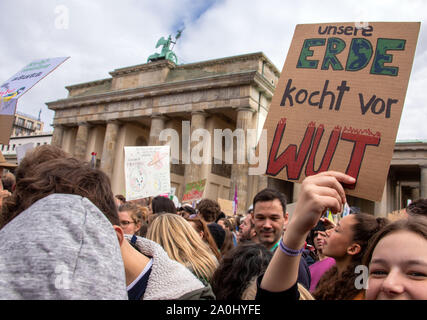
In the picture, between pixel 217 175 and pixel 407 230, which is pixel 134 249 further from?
pixel 217 175

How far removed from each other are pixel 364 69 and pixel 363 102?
0.85ft

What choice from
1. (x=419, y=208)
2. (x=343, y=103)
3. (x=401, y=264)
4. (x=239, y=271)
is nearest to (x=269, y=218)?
(x=419, y=208)

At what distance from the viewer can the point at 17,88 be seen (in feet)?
19.1

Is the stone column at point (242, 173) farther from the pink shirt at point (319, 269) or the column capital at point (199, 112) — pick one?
the pink shirt at point (319, 269)

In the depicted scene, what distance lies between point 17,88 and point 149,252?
5.05 metres

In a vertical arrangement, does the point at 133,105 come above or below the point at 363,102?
above

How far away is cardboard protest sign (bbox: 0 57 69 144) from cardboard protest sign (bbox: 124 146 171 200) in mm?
3749

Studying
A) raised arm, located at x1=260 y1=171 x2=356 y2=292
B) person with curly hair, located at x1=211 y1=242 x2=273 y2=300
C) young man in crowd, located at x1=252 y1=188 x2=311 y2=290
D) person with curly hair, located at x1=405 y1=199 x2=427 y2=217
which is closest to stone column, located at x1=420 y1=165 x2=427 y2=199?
person with curly hair, located at x1=405 y1=199 x2=427 y2=217

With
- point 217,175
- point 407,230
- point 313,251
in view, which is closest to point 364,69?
point 407,230

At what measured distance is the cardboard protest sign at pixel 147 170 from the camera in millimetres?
9305

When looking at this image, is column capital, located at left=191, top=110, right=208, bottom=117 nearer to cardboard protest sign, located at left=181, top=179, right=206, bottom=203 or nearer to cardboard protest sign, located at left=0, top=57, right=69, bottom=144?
cardboard protest sign, located at left=181, top=179, right=206, bottom=203

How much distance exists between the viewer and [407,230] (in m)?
1.80

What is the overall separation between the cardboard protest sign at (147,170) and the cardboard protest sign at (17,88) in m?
3.75

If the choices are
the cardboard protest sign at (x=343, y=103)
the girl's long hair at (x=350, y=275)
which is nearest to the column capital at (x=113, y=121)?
the girl's long hair at (x=350, y=275)
